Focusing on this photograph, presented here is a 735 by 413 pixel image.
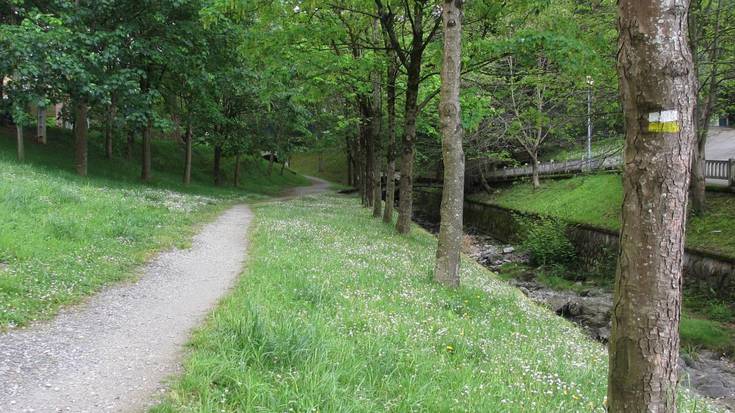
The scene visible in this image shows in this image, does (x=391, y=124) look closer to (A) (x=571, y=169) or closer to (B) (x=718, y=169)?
(B) (x=718, y=169)

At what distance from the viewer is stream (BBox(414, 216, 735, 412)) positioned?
976cm

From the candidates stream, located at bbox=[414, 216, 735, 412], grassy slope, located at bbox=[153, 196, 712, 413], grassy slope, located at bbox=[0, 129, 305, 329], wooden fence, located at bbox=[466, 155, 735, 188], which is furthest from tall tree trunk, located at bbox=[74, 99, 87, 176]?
wooden fence, located at bbox=[466, 155, 735, 188]

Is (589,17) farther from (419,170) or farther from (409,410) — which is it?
Result: (419,170)

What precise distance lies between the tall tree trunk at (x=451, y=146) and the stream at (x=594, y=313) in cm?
431

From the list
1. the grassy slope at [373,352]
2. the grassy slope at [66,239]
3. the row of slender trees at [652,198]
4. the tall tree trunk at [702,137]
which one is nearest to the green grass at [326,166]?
the tall tree trunk at [702,137]

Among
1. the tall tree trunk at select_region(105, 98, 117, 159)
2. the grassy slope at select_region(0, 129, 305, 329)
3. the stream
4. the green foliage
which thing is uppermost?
the tall tree trunk at select_region(105, 98, 117, 159)

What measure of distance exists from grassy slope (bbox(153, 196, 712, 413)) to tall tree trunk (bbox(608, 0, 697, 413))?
4.89 feet

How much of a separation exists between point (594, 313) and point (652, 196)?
1288 cm

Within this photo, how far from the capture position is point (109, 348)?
17.8ft

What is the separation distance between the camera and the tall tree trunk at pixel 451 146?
9.89m

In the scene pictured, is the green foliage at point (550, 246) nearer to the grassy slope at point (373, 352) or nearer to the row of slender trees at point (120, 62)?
the row of slender trees at point (120, 62)

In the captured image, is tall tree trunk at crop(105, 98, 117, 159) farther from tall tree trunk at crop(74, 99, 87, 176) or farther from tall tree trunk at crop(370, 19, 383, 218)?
tall tree trunk at crop(370, 19, 383, 218)

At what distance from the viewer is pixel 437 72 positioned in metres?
17.4

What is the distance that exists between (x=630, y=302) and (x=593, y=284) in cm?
1697
